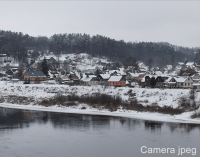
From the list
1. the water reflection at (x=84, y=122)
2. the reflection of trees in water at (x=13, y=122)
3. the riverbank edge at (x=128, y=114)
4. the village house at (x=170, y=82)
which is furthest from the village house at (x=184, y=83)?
the reflection of trees in water at (x=13, y=122)

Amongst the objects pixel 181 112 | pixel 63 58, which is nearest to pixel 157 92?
pixel 181 112

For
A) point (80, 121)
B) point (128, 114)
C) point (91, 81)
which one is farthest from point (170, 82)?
point (80, 121)

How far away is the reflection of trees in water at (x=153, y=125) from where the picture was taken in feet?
65.3

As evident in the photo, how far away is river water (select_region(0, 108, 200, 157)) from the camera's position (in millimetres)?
13875

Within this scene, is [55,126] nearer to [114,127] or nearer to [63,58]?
[114,127]

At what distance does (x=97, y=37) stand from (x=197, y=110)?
9914 centimetres

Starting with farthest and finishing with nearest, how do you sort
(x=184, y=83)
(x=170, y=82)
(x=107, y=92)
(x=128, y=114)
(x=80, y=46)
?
(x=80, y=46) < (x=170, y=82) < (x=184, y=83) < (x=107, y=92) < (x=128, y=114)

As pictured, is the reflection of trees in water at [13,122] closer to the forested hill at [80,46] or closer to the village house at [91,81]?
the village house at [91,81]

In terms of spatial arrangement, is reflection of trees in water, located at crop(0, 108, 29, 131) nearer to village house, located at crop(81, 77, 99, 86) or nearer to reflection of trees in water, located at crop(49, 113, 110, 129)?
reflection of trees in water, located at crop(49, 113, 110, 129)

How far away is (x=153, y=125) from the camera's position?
21.0m

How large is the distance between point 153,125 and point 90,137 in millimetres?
6343

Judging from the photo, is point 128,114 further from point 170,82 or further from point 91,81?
point 91,81

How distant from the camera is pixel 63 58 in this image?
335ft

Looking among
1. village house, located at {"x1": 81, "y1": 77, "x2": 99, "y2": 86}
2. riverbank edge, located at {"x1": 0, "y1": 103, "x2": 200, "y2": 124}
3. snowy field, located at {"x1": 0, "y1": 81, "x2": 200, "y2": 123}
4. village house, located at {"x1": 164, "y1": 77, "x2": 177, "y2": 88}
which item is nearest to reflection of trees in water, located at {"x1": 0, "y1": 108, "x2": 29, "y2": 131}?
riverbank edge, located at {"x1": 0, "y1": 103, "x2": 200, "y2": 124}
